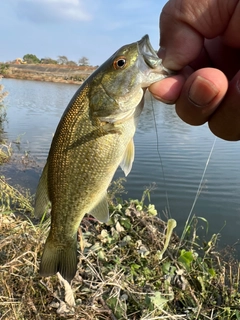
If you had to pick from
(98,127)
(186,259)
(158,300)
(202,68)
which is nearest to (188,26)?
(202,68)

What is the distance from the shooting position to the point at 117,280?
380cm

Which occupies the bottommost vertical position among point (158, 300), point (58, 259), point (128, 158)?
point (158, 300)

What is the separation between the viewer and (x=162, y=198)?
8.73 metres

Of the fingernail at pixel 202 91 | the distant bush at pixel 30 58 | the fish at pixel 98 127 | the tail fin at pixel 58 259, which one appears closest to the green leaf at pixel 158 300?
the tail fin at pixel 58 259

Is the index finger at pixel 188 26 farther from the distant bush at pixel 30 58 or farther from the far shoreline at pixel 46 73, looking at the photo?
the distant bush at pixel 30 58

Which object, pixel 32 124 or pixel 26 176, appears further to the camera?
pixel 32 124

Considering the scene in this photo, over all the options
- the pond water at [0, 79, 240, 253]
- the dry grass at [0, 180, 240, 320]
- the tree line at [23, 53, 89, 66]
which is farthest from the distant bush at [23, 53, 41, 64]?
the dry grass at [0, 180, 240, 320]

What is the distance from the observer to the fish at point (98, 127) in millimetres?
2258

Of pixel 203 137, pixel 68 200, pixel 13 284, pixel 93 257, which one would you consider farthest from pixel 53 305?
pixel 203 137

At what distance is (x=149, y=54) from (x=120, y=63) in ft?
0.67

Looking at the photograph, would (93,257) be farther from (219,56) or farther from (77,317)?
(219,56)

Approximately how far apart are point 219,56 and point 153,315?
258cm

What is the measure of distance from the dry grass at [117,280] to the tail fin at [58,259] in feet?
3.54

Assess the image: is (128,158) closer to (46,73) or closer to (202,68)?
(202,68)
